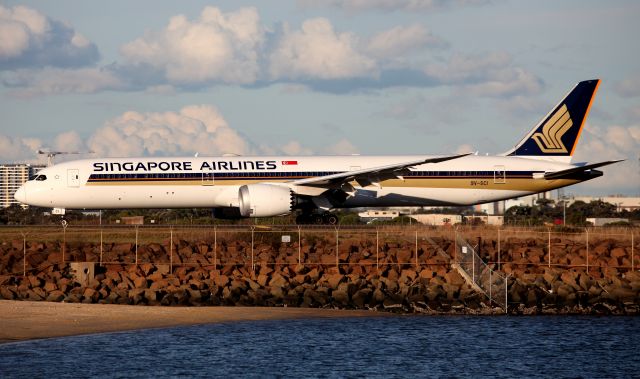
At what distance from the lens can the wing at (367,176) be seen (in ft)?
156

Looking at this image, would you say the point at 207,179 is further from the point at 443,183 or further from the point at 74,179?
the point at 443,183

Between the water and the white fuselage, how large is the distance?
62.5 ft

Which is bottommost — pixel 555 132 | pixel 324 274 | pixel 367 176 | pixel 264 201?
pixel 324 274

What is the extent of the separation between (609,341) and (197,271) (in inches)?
678

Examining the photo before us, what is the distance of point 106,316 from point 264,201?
1708cm

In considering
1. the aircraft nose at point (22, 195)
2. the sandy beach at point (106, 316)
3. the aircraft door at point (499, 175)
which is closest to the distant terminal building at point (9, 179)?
the aircraft nose at point (22, 195)

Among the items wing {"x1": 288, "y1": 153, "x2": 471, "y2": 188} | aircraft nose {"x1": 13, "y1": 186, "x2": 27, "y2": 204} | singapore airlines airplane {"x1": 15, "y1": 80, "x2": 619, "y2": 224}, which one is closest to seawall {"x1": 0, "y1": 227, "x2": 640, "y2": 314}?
wing {"x1": 288, "y1": 153, "x2": 471, "y2": 188}

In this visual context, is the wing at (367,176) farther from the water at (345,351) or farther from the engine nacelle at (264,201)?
the water at (345,351)

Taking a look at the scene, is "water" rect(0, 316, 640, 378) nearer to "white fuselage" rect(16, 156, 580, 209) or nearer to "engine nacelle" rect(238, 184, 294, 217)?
"engine nacelle" rect(238, 184, 294, 217)

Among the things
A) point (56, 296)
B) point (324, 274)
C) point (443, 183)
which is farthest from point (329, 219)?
point (56, 296)

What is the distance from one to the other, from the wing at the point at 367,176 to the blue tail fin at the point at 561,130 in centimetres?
965

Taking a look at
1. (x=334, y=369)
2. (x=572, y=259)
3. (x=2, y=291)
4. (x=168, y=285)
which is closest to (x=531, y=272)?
(x=572, y=259)

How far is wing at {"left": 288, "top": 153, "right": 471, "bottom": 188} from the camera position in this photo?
156 ft

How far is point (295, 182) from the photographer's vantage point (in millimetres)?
49531
